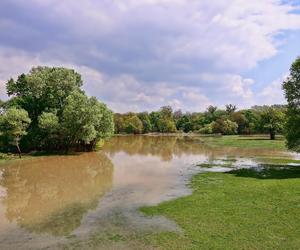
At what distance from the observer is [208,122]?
14562 centimetres

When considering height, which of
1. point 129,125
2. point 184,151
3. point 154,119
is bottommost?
point 184,151

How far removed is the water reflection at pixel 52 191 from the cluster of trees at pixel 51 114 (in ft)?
24.4

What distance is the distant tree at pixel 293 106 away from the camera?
30266 mm

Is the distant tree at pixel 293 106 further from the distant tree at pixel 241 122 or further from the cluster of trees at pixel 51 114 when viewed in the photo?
the distant tree at pixel 241 122

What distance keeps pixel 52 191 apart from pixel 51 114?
26.1 metres

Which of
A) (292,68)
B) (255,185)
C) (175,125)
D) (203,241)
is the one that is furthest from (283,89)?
(175,125)

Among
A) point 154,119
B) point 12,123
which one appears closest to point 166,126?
point 154,119

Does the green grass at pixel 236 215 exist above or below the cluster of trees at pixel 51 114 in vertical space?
below

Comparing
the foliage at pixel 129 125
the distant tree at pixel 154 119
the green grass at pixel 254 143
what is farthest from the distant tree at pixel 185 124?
the green grass at pixel 254 143

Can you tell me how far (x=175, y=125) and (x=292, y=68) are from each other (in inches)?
4955

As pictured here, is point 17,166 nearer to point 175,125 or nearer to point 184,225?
point 184,225

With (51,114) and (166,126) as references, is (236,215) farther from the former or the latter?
(166,126)

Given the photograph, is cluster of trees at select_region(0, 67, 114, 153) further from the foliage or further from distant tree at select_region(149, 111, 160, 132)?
distant tree at select_region(149, 111, 160, 132)

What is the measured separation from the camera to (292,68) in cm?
3089
